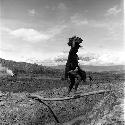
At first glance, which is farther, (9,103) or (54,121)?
(9,103)

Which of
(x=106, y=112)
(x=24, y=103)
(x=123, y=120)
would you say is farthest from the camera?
(x=24, y=103)

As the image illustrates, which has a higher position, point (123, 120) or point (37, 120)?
point (123, 120)

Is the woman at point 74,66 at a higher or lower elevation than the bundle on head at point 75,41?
lower

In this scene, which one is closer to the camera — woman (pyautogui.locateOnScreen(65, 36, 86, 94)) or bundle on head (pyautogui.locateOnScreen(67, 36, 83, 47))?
bundle on head (pyautogui.locateOnScreen(67, 36, 83, 47))

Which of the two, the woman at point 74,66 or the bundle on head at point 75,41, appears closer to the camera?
the bundle on head at point 75,41

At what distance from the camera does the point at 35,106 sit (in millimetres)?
13312

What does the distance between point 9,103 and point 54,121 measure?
321 centimetres

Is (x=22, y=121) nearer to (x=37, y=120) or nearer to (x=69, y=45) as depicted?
(x=37, y=120)

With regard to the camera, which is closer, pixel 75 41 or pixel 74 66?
pixel 75 41

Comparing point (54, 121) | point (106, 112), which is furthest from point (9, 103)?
point (106, 112)

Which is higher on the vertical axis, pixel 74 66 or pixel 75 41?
pixel 75 41

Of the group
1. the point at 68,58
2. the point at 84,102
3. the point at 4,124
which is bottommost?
the point at 4,124

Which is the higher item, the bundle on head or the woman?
the bundle on head

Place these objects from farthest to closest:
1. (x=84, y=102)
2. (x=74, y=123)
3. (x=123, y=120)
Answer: (x=84, y=102), (x=74, y=123), (x=123, y=120)
